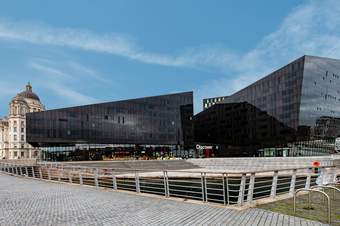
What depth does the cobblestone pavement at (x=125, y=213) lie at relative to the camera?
796 cm

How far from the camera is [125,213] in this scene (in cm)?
912

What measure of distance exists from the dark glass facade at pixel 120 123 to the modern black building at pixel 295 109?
16645 millimetres

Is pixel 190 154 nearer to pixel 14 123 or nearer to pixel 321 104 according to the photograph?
pixel 321 104

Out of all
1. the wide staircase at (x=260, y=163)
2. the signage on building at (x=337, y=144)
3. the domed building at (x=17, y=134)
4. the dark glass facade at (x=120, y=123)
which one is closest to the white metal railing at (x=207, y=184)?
the wide staircase at (x=260, y=163)

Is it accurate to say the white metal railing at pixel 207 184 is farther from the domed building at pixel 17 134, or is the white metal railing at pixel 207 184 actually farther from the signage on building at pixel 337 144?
the domed building at pixel 17 134

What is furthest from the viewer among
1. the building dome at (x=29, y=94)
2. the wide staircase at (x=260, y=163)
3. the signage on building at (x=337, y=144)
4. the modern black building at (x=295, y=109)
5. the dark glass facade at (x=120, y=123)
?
the building dome at (x=29, y=94)

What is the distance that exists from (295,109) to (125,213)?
59.0 meters

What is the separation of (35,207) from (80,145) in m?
59.7

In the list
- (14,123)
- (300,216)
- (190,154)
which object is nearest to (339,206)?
(300,216)

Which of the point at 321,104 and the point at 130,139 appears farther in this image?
the point at 130,139

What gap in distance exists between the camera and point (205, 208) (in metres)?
9.69

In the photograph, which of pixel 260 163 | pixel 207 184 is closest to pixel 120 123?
pixel 260 163

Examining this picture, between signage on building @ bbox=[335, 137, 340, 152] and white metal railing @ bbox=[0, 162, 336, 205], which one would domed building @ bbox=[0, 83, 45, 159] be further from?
signage on building @ bbox=[335, 137, 340, 152]

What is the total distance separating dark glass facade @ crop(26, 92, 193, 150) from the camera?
6444 centimetres
